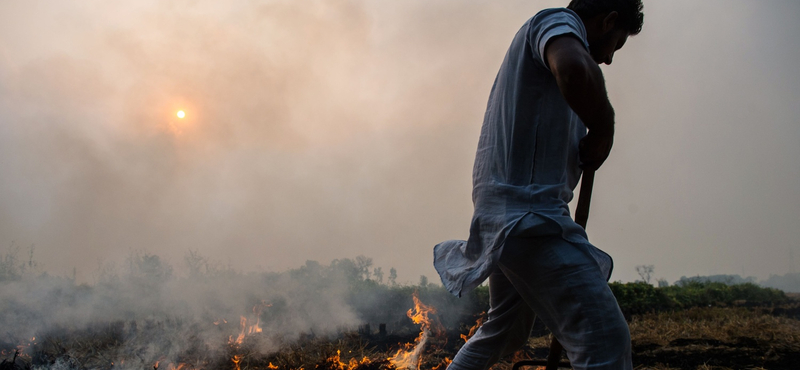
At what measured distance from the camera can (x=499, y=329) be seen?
71.4 inches

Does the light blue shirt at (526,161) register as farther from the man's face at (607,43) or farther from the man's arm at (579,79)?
the man's face at (607,43)

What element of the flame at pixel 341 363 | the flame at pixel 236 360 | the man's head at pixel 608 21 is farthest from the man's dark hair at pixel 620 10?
the flame at pixel 236 360

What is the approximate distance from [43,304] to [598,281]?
317 inches

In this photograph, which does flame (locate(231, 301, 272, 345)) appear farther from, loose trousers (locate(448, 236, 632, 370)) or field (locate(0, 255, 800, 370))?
loose trousers (locate(448, 236, 632, 370))

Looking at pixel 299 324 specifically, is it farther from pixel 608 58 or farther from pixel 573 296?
pixel 608 58

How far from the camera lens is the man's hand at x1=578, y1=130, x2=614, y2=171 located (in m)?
1.39

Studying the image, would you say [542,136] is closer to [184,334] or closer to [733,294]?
[184,334]

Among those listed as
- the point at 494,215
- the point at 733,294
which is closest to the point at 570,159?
the point at 494,215

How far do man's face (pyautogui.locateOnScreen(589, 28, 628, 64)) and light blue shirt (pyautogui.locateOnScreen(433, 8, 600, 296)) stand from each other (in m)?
0.26

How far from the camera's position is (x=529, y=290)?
1441mm

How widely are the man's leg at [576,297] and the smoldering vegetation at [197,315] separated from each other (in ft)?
11.9

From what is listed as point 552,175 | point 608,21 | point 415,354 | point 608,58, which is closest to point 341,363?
point 415,354

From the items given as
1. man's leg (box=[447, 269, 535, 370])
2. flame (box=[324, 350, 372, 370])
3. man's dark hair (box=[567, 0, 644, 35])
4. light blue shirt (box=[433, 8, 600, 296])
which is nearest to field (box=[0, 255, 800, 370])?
flame (box=[324, 350, 372, 370])

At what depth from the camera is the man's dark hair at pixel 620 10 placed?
1513 mm
